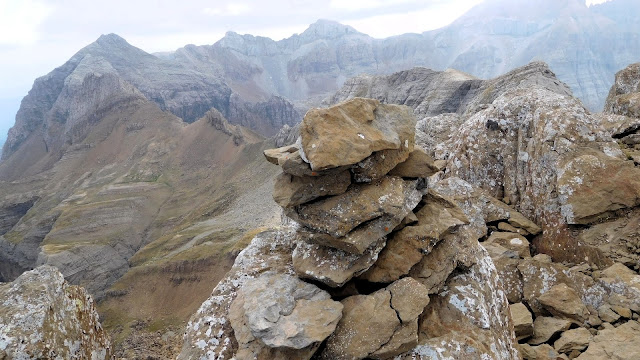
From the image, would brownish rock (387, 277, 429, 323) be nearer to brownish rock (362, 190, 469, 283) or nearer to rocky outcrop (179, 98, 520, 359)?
rocky outcrop (179, 98, 520, 359)

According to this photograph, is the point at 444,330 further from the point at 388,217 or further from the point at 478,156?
the point at 478,156

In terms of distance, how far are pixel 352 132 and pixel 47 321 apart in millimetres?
11062

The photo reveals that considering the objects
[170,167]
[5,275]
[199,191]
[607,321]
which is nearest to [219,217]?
[199,191]

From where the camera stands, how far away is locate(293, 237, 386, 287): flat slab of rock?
991 centimetres

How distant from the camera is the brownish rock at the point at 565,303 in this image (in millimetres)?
11992

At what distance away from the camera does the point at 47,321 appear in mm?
11195

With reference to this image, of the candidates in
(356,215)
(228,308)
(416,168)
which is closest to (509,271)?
(416,168)

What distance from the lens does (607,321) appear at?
11703 mm

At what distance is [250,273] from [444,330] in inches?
242

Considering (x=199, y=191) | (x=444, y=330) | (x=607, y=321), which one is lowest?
(x=199, y=191)

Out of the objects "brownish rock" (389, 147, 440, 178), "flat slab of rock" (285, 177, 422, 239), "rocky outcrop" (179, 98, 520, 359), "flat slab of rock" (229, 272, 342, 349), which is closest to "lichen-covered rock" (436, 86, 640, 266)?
"rocky outcrop" (179, 98, 520, 359)

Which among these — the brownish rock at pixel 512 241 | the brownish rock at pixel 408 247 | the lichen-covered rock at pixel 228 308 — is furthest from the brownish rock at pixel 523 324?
the lichen-covered rock at pixel 228 308

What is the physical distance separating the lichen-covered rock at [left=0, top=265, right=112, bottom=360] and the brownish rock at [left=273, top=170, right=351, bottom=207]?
8259 millimetres

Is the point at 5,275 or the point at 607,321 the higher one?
the point at 607,321
